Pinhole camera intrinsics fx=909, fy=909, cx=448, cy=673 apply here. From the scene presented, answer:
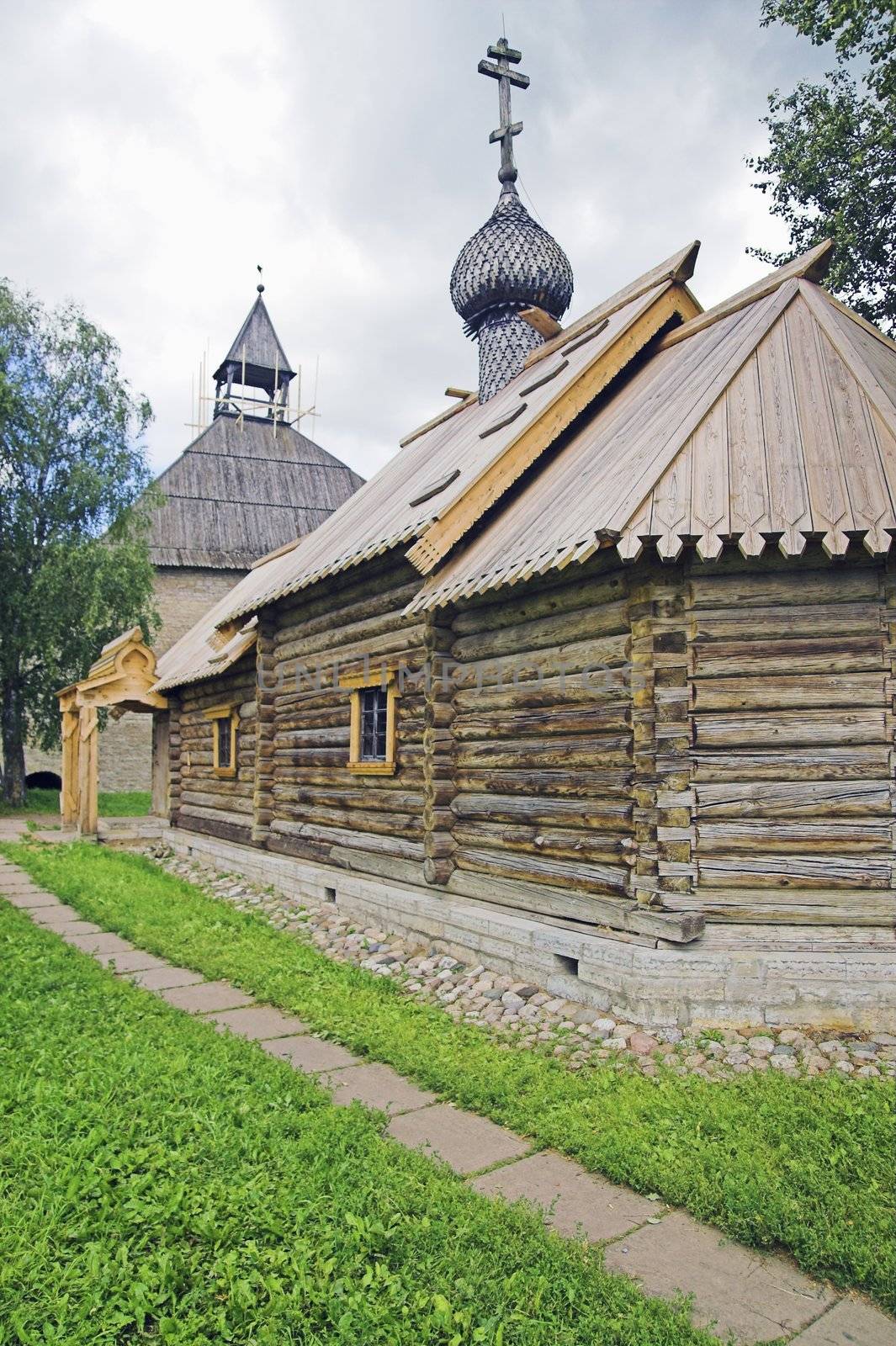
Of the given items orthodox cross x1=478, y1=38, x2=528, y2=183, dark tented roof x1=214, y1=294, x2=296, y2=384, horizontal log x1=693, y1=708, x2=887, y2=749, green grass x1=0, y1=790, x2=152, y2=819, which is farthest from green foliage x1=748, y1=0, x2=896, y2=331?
dark tented roof x1=214, y1=294, x2=296, y2=384

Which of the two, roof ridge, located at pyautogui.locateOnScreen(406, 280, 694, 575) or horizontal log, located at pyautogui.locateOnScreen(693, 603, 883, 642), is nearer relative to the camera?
horizontal log, located at pyautogui.locateOnScreen(693, 603, 883, 642)

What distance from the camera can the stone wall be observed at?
90.1ft

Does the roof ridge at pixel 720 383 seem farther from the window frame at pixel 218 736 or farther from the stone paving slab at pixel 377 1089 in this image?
the window frame at pixel 218 736

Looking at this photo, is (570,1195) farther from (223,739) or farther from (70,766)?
(70,766)

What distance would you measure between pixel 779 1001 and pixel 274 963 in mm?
3816

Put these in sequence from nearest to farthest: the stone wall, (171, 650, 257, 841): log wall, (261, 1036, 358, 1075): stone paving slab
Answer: (261, 1036, 358, 1075): stone paving slab → (171, 650, 257, 841): log wall → the stone wall

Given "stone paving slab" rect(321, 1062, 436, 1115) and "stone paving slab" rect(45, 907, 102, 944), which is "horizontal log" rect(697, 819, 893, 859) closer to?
"stone paving slab" rect(321, 1062, 436, 1115)

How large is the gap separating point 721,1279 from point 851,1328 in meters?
0.42

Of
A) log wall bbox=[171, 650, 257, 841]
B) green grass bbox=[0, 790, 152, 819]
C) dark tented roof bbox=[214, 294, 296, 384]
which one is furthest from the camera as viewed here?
dark tented roof bbox=[214, 294, 296, 384]

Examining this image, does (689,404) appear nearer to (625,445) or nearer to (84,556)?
(625,445)

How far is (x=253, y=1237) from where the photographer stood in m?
3.18

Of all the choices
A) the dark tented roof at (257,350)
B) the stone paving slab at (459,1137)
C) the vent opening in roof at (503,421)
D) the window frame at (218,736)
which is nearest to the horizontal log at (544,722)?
the stone paving slab at (459,1137)

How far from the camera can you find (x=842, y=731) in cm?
559

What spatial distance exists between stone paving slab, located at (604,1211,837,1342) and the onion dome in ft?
34.0
